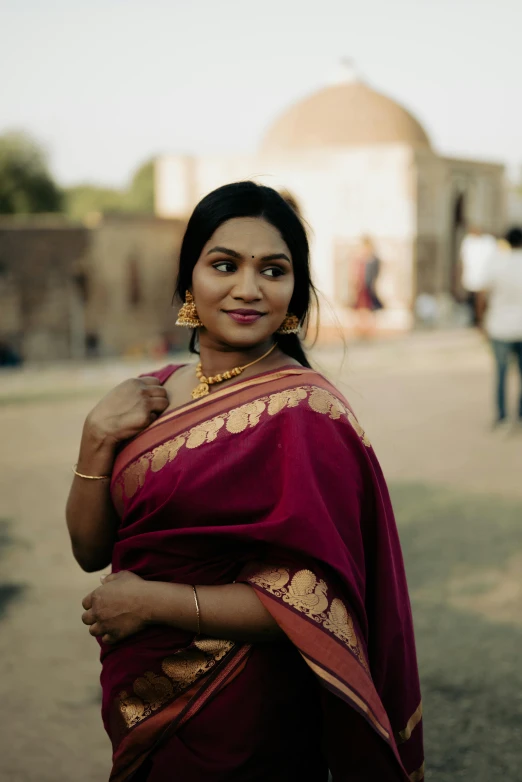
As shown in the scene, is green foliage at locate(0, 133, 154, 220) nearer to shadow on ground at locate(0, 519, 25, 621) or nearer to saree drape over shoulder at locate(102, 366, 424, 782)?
shadow on ground at locate(0, 519, 25, 621)

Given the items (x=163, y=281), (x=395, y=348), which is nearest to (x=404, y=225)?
(x=163, y=281)

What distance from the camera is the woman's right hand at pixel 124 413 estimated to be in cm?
160

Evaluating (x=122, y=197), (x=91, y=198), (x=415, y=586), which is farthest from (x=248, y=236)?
(x=91, y=198)

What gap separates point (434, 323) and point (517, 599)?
15.5m

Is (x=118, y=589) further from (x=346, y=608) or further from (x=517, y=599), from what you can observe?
(x=517, y=599)

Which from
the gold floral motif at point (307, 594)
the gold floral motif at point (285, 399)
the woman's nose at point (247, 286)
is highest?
the woman's nose at point (247, 286)

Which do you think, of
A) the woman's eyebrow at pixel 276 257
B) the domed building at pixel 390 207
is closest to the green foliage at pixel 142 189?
the domed building at pixel 390 207

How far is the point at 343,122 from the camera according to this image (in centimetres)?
2281

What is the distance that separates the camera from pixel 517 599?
324 centimetres

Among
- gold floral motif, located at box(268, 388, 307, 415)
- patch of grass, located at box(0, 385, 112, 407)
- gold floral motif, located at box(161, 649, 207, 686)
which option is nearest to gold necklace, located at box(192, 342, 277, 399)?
gold floral motif, located at box(268, 388, 307, 415)

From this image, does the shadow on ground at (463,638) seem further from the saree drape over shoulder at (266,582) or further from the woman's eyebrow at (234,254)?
the woman's eyebrow at (234,254)

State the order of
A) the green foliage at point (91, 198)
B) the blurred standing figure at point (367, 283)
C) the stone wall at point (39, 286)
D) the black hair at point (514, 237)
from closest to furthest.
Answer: the black hair at point (514, 237), the blurred standing figure at point (367, 283), the stone wall at point (39, 286), the green foliage at point (91, 198)

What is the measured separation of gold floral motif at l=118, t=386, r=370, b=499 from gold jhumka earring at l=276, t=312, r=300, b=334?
0.15 m

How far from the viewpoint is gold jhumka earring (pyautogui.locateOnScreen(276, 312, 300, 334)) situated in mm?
1625
